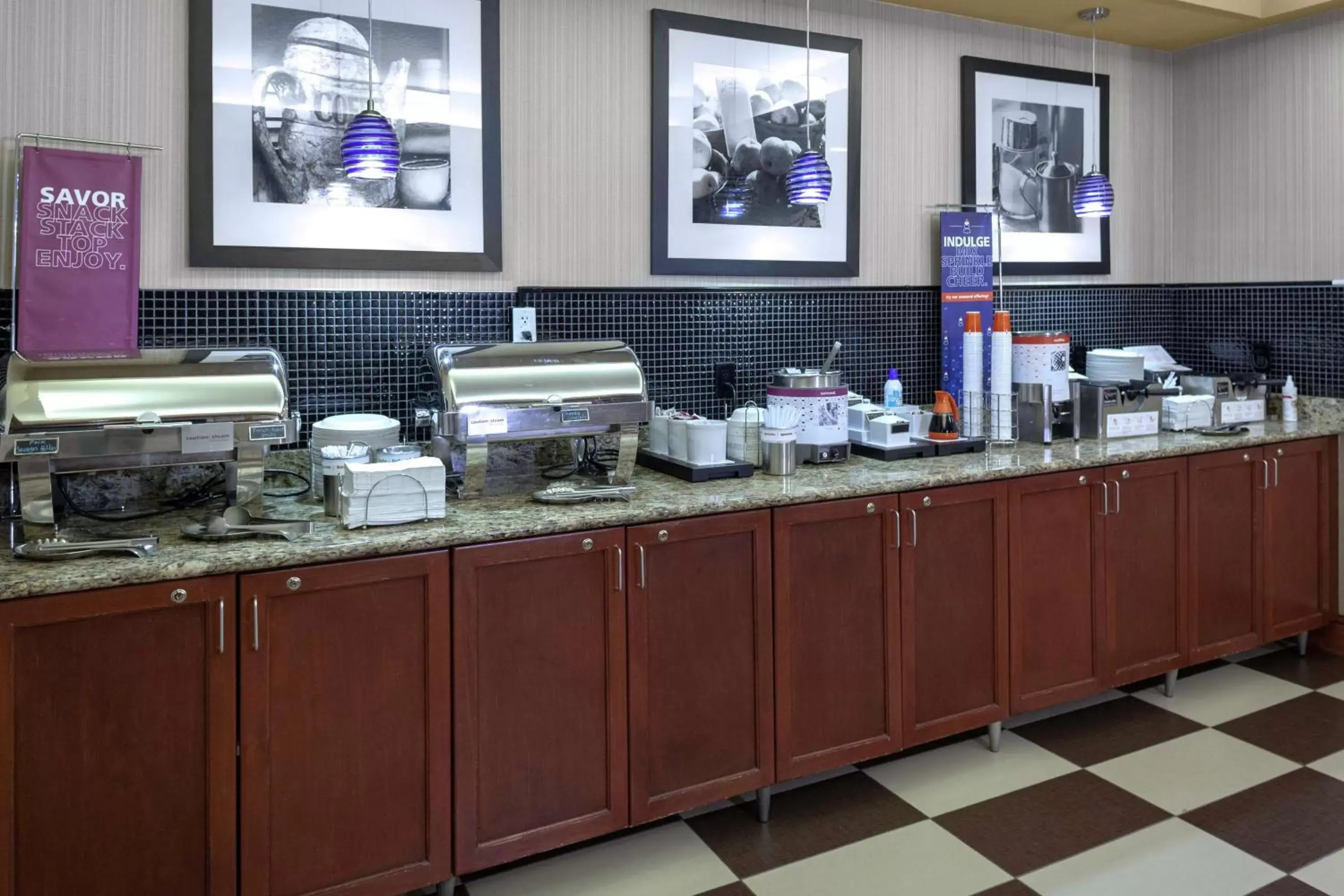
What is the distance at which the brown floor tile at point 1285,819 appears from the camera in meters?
2.64

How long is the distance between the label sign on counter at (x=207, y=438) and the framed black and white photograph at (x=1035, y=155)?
3.03m

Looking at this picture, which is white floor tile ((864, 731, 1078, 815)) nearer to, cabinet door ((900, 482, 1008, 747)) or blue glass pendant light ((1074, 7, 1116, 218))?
cabinet door ((900, 482, 1008, 747))

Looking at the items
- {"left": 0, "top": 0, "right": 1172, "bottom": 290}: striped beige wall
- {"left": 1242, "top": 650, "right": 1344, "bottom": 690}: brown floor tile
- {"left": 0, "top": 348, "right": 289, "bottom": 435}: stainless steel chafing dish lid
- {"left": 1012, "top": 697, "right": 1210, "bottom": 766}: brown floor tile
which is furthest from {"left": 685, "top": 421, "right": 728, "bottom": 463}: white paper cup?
{"left": 1242, "top": 650, "right": 1344, "bottom": 690}: brown floor tile

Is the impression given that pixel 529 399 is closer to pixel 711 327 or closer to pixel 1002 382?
pixel 711 327

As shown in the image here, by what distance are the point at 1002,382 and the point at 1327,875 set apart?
177 centimetres

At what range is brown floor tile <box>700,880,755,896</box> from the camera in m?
2.49

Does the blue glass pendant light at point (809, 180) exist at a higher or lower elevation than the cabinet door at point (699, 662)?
higher

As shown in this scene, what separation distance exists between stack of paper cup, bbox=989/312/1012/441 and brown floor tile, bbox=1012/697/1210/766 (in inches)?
40.3

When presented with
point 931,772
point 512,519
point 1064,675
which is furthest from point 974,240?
point 512,519

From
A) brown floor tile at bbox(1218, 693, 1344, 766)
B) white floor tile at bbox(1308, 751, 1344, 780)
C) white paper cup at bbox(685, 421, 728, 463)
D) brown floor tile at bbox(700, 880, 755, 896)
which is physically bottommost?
brown floor tile at bbox(700, 880, 755, 896)

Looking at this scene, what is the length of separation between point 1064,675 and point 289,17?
3.16 metres

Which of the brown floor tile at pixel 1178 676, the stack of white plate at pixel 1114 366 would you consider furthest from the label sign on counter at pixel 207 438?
the stack of white plate at pixel 1114 366

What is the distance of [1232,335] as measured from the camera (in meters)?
4.54

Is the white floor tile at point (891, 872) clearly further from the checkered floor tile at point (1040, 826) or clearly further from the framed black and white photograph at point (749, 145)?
the framed black and white photograph at point (749, 145)
